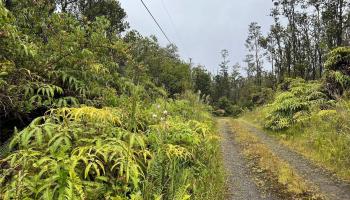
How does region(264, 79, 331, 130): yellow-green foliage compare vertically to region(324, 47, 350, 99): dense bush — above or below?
below

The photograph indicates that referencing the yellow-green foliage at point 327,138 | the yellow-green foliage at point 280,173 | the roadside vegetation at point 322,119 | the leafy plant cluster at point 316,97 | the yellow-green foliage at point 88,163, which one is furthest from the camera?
the leafy plant cluster at point 316,97

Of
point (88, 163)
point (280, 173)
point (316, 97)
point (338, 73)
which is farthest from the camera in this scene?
point (316, 97)

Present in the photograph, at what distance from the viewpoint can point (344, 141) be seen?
9.17 metres

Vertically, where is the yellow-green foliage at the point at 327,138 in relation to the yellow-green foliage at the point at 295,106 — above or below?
below

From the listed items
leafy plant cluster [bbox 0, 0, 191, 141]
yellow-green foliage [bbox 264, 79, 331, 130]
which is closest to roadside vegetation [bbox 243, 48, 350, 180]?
yellow-green foliage [bbox 264, 79, 331, 130]

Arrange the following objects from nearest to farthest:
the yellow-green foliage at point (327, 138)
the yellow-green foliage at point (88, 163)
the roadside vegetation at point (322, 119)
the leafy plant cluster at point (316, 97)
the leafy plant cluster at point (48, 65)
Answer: the yellow-green foliage at point (88, 163), the leafy plant cluster at point (48, 65), the yellow-green foliage at point (327, 138), the roadside vegetation at point (322, 119), the leafy plant cluster at point (316, 97)

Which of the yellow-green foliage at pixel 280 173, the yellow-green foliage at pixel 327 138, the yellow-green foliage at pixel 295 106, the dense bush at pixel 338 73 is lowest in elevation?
the yellow-green foliage at pixel 280 173

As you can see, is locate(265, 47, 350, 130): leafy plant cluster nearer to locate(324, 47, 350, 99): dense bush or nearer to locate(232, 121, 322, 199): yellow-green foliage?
locate(324, 47, 350, 99): dense bush

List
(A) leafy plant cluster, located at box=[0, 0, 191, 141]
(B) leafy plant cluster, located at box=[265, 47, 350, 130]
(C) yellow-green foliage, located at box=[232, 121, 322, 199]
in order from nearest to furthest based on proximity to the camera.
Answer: (A) leafy plant cluster, located at box=[0, 0, 191, 141]
(C) yellow-green foliage, located at box=[232, 121, 322, 199]
(B) leafy plant cluster, located at box=[265, 47, 350, 130]

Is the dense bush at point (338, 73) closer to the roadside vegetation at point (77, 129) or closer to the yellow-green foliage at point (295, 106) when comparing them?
the yellow-green foliage at point (295, 106)

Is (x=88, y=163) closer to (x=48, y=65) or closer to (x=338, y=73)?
(x=48, y=65)

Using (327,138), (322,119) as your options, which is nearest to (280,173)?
(327,138)

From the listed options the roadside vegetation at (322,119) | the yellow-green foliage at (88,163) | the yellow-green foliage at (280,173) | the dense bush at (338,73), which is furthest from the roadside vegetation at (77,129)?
the dense bush at (338,73)

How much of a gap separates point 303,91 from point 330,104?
2849mm
